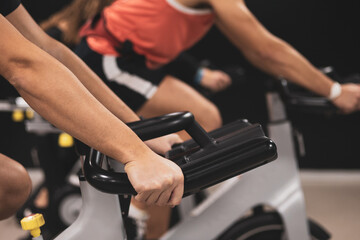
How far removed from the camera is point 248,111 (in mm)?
3053

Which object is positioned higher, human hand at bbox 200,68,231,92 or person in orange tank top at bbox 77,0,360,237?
person in orange tank top at bbox 77,0,360,237

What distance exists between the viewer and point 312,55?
9.44 feet

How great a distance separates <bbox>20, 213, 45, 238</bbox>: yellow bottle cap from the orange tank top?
0.84 metres

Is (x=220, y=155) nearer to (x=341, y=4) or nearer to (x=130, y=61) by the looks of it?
(x=130, y=61)

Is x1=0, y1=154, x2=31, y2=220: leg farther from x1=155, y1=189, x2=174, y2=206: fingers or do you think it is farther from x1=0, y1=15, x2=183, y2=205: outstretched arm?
x1=155, y1=189, x2=174, y2=206: fingers

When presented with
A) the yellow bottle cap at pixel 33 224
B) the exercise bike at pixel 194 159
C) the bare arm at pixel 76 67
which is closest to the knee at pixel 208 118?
the bare arm at pixel 76 67

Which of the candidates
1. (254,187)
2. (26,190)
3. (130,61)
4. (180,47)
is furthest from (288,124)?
(26,190)

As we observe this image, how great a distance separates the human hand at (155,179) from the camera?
2.23 feet

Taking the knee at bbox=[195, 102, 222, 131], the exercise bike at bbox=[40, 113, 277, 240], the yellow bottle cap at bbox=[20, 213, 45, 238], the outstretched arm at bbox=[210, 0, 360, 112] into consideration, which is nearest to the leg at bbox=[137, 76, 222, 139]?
the knee at bbox=[195, 102, 222, 131]

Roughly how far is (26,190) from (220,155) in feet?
1.55

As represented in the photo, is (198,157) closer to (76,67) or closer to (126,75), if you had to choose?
(76,67)

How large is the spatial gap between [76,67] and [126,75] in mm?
524

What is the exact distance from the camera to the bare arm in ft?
3.21

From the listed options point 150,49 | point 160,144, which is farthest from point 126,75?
point 160,144
